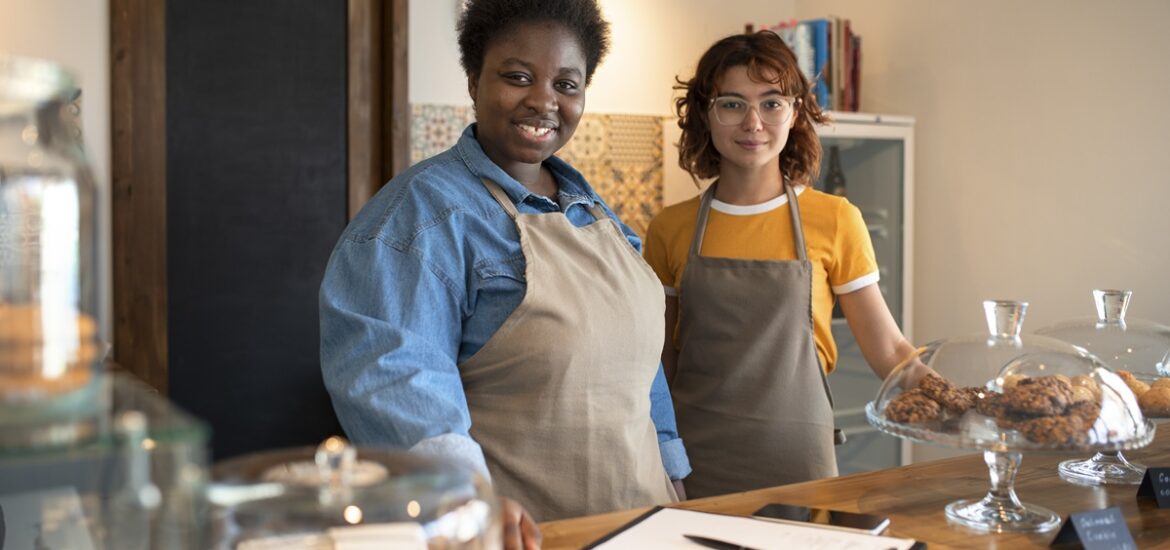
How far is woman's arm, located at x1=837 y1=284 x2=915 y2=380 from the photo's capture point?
2.26 meters

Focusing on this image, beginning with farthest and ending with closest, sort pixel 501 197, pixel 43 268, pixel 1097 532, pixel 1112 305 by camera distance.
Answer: pixel 1112 305 < pixel 501 197 < pixel 1097 532 < pixel 43 268

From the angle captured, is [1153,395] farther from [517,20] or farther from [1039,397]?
[517,20]

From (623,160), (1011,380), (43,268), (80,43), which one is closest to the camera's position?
(43,268)

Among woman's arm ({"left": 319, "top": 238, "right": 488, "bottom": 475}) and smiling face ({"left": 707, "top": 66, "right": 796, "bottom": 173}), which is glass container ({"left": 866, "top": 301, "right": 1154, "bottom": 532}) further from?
smiling face ({"left": 707, "top": 66, "right": 796, "bottom": 173})

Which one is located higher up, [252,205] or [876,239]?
[252,205]

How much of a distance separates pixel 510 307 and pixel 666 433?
50cm

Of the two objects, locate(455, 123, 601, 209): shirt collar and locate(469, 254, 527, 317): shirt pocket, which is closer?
locate(469, 254, 527, 317): shirt pocket

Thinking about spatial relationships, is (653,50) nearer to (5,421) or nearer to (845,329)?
(845,329)

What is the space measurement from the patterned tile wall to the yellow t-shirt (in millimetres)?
1558

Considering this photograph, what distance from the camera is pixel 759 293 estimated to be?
2.23 meters

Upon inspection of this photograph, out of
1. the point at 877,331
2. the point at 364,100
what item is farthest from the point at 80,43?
the point at 877,331

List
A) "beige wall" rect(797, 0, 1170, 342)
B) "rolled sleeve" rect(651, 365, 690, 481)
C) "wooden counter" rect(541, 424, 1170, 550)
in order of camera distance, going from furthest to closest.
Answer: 1. "beige wall" rect(797, 0, 1170, 342)
2. "rolled sleeve" rect(651, 365, 690, 481)
3. "wooden counter" rect(541, 424, 1170, 550)

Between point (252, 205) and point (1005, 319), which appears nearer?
point (1005, 319)

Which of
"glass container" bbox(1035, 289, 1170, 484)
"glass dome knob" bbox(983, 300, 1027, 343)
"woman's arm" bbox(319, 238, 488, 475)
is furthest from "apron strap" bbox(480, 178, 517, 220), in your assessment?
"glass container" bbox(1035, 289, 1170, 484)
